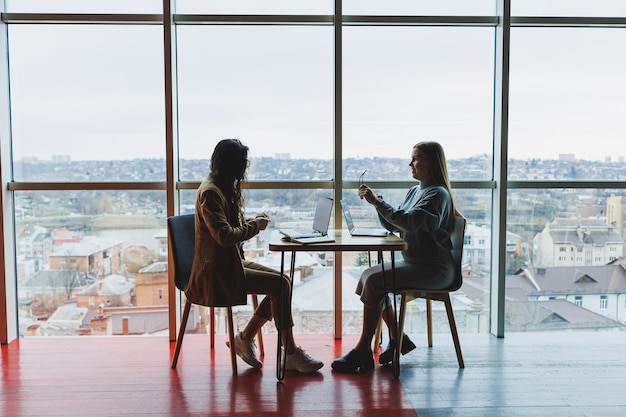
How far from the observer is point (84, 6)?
3654mm

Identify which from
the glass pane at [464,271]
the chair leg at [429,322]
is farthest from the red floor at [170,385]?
the chair leg at [429,322]

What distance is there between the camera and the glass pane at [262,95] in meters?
3.74

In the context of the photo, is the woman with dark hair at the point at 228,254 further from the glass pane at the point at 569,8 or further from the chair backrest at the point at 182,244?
the glass pane at the point at 569,8

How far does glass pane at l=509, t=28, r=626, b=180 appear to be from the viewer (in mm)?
3799

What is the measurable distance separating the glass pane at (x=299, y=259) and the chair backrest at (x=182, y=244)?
0.51 m

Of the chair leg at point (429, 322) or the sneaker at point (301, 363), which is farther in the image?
the chair leg at point (429, 322)

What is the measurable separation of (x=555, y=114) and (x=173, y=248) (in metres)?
2.67

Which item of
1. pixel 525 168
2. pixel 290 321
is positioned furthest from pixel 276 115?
pixel 525 168

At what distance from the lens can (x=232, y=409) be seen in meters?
2.64

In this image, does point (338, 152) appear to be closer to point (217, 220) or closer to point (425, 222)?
point (425, 222)

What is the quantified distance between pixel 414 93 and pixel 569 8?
1158mm

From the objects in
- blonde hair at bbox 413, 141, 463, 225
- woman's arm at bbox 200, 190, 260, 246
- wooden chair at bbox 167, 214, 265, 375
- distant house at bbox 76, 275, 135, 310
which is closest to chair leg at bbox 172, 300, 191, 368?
wooden chair at bbox 167, 214, 265, 375

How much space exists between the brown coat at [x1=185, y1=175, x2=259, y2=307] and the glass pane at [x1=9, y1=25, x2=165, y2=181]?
947 millimetres

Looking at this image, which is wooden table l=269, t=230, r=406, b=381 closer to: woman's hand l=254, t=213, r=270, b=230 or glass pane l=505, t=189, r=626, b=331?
woman's hand l=254, t=213, r=270, b=230
